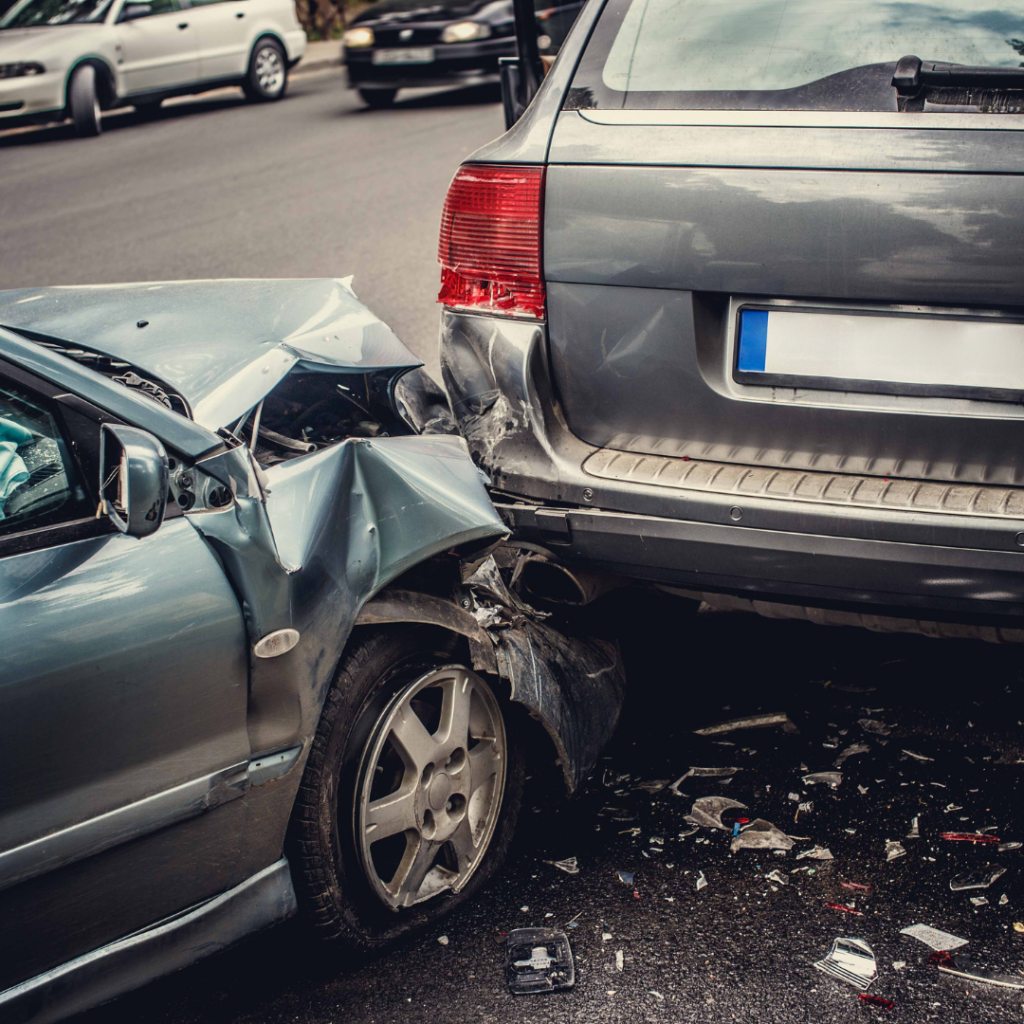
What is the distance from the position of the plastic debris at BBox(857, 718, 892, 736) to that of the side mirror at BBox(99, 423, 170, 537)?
2090mm

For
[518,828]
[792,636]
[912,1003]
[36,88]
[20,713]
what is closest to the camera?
[20,713]

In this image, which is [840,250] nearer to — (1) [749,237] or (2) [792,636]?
(1) [749,237]

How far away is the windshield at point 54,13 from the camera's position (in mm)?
13359

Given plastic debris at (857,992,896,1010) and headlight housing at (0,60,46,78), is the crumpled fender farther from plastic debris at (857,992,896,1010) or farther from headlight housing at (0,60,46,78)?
headlight housing at (0,60,46,78)

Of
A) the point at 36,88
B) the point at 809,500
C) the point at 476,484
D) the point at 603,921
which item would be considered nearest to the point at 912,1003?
the point at 603,921

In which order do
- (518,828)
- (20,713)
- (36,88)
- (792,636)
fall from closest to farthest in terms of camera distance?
(20,713), (518,828), (792,636), (36,88)

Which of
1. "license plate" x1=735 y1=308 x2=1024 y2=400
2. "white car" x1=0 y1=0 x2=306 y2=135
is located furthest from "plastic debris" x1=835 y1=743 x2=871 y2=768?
"white car" x1=0 y1=0 x2=306 y2=135

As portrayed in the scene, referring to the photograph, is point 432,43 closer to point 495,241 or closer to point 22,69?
point 22,69

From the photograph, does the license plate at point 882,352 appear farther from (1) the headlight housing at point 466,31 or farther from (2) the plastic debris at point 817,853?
(1) the headlight housing at point 466,31

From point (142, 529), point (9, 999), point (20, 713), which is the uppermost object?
point (142, 529)

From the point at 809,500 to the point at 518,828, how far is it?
1.06 metres

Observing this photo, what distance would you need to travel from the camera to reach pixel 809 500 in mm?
2586

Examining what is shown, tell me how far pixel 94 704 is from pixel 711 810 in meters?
1.59

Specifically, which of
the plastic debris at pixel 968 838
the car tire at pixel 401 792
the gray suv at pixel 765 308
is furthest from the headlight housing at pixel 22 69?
the plastic debris at pixel 968 838
